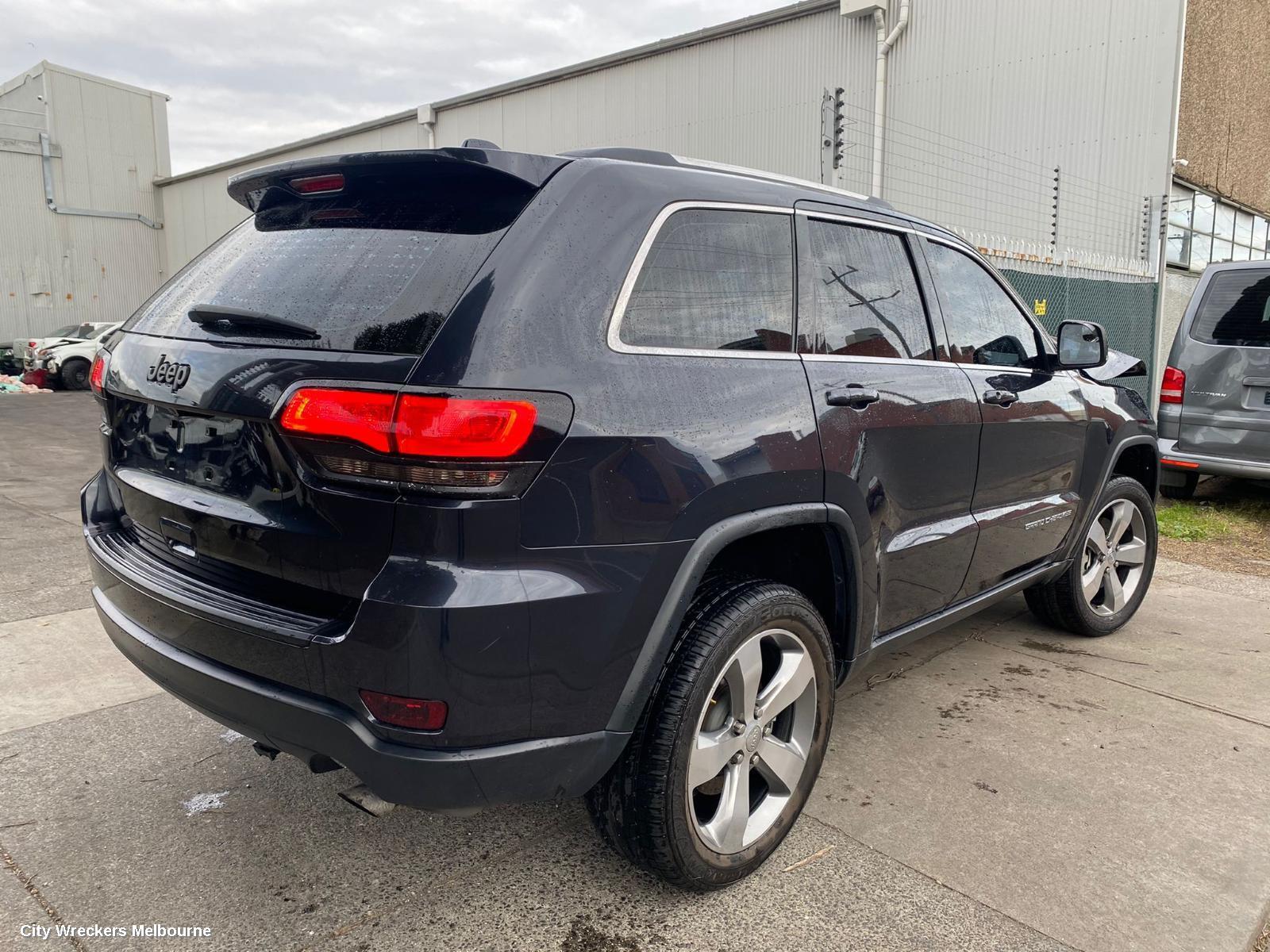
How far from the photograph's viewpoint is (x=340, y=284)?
212 cm

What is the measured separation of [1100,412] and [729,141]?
13.8 metres

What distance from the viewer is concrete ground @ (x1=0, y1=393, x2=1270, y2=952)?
2289 mm

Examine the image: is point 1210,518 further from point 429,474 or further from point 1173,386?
point 429,474

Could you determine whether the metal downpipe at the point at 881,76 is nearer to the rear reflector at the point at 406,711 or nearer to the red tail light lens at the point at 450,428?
the red tail light lens at the point at 450,428

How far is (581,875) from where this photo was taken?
98.0 inches

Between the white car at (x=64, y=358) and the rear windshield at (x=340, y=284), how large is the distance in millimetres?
18785

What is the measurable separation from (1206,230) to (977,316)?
46.4 ft

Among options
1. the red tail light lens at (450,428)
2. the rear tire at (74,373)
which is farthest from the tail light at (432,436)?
the rear tire at (74,373)

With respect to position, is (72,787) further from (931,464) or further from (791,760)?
(931,464)

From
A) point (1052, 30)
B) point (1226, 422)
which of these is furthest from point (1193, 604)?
point (1052, 30)

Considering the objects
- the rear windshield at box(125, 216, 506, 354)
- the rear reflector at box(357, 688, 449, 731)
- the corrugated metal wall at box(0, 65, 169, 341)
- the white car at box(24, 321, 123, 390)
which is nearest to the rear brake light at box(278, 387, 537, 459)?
the rear windshield at box(125, 216, 506, 354)

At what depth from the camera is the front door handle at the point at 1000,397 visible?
3.29 meters

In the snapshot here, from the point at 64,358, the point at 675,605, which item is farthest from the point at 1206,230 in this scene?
the point at 64,358

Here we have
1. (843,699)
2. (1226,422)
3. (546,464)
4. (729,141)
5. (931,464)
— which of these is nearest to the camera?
(546,464)
